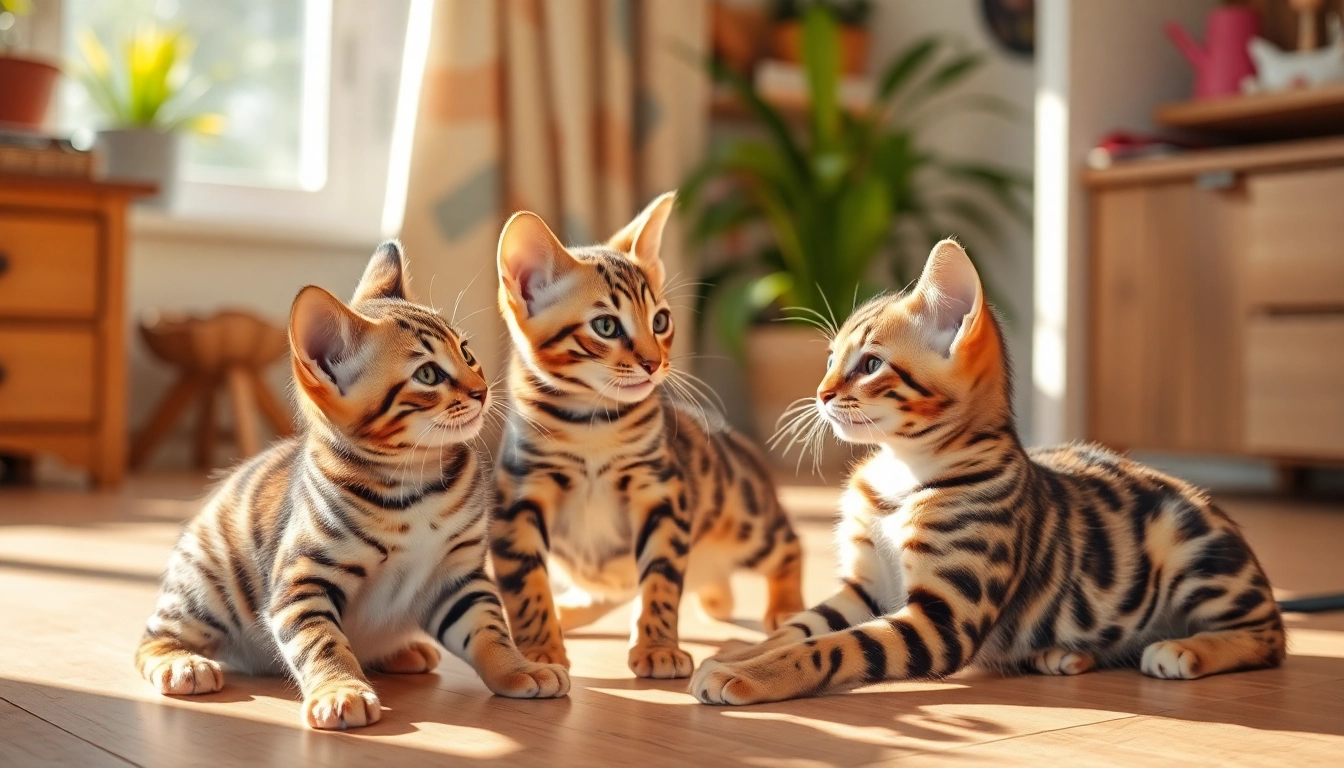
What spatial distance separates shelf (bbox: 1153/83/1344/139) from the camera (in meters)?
3.74

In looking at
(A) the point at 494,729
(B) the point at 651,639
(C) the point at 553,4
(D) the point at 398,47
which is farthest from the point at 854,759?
(D) the point at 398,47

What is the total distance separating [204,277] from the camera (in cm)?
462

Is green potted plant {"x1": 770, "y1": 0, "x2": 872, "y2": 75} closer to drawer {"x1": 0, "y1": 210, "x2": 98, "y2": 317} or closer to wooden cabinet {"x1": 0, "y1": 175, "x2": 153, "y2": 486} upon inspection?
wooden cabinet {"x1": 0, "y1": 175, "x2": 153, "y2": 486}

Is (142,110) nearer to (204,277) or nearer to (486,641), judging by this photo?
(204,277)

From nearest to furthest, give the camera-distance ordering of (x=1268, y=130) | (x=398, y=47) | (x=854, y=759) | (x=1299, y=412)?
(x=854, y=759) < (x=1299, y=412) < (x=1268, y=130) < (x=398, y=47)

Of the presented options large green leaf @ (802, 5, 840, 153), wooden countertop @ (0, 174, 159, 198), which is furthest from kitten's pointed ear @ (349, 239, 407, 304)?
large green leaf @ (802, 5, 840, 153)

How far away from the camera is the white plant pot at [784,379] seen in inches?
186

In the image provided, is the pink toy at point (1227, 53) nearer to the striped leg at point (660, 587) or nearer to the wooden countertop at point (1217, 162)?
the wooden countertop at point (1217, 162)

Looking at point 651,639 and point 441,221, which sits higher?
point 441,221

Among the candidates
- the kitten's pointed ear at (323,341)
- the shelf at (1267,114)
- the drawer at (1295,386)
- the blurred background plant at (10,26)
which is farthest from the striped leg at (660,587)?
the blurred background plant at (10,26)

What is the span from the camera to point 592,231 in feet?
15.6

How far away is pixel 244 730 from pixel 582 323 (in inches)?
24.0

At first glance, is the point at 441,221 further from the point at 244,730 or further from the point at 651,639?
the point at 244,730

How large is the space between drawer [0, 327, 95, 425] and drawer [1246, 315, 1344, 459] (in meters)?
3.27
